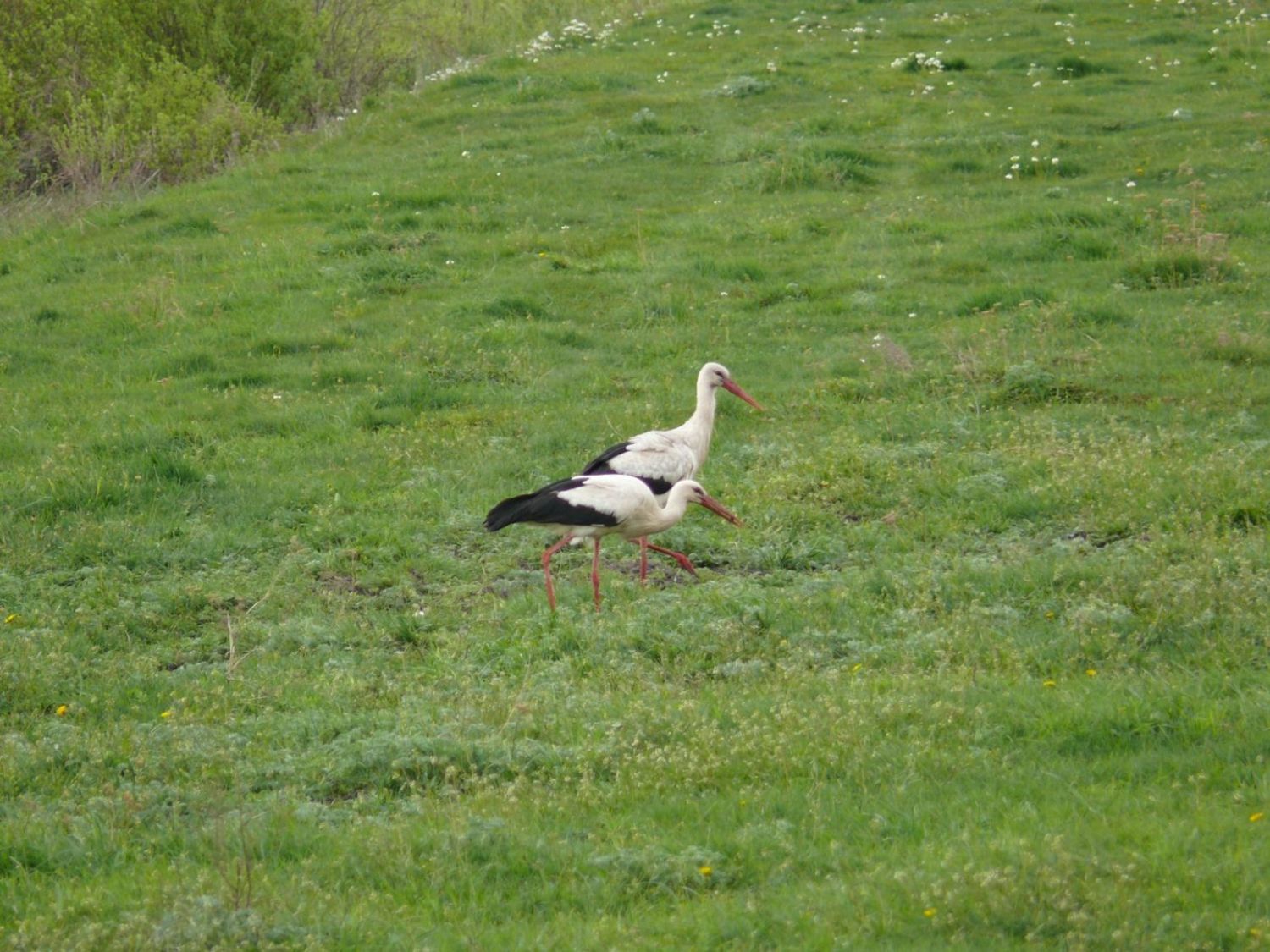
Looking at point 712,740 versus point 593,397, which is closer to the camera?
point 712,740

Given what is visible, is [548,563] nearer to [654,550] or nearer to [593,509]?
[593,509]

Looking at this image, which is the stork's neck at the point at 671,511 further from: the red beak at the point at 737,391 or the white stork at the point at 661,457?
the red beak at the point at 737,391

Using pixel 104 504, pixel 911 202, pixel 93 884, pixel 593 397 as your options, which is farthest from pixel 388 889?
pixel 911 202

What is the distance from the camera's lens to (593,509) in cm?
986

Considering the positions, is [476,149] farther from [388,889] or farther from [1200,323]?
[388,889]

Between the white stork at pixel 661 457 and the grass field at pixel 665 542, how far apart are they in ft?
1.00

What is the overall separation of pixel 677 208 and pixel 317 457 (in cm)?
867

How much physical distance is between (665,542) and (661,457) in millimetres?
794

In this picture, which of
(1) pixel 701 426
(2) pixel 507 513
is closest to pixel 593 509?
(2) pixel 507 513

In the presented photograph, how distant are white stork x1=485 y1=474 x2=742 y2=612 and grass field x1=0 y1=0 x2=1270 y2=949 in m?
0.39

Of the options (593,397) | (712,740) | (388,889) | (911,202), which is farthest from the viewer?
(911,202)

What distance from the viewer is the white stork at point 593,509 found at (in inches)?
388

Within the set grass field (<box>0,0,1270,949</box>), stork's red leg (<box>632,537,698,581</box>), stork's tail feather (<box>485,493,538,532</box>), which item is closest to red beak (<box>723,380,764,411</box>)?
grass field (<box>0,0,1270,949</box>)

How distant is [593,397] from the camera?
46.9 ft
